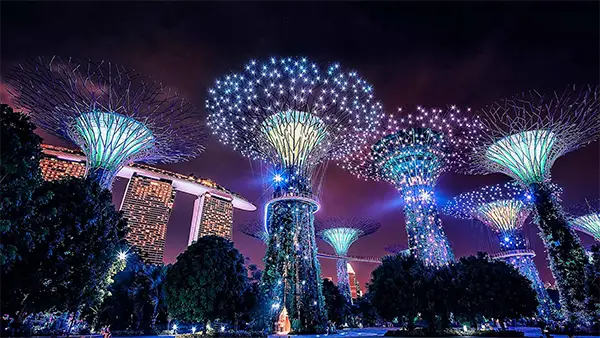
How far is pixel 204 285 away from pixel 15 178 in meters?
14.3

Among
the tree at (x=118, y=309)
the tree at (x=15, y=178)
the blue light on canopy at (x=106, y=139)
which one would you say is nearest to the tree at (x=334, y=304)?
the tree at (x=118, y=309)

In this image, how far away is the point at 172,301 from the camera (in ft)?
77.8

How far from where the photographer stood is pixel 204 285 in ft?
77.1

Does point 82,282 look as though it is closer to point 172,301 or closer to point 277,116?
point 172,301

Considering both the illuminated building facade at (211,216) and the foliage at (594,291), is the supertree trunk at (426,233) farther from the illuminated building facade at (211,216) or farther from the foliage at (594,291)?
the illuminated building facade at (211,216)

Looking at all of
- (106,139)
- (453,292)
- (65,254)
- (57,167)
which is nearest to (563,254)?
(453,292)

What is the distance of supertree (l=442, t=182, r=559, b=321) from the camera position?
5075 centimetres

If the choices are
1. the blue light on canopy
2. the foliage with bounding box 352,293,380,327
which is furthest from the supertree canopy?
the blue light on canopy

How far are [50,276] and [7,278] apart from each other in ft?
5.65

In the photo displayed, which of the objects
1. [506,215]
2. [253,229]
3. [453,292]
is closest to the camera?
[453,292]

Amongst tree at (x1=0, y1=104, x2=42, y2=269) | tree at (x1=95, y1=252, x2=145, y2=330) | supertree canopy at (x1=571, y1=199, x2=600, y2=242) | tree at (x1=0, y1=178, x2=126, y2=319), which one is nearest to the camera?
tree at (x1=0, y1=104, x2=42, y2=269)

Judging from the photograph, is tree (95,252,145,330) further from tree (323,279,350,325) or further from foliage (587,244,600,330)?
foliage (587,244,600,330)

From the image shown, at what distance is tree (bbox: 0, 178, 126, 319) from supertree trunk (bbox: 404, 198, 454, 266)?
3073 cm

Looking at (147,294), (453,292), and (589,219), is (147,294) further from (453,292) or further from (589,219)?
(589,219)
